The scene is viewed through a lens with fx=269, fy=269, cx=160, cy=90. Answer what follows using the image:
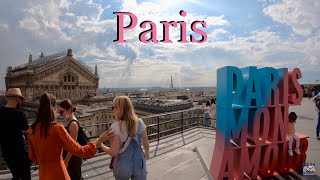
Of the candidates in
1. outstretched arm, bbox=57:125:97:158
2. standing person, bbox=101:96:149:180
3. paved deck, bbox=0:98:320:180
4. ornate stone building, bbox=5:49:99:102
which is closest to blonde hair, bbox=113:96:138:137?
standing person, bbox=101:96:149:180

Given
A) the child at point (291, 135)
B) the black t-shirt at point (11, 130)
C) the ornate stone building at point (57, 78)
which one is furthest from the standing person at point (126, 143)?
the ornate stone building at point (57, 78)

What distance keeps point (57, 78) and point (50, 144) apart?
5943cm

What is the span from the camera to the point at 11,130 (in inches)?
163

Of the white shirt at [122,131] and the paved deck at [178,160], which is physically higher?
the white shirt at [122,131]

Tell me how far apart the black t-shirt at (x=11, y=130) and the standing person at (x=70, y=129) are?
661 millimetres

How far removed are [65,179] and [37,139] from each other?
566 millimetres

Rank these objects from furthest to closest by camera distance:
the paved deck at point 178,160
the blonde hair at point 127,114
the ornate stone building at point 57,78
A: the ornate stone building at point 57,78
the paved deck at point 178,160
the blonde hair at point 127,114

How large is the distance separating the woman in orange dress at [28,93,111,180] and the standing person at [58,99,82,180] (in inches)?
30.2

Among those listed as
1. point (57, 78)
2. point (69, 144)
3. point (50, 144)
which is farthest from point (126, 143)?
point (57, 78)

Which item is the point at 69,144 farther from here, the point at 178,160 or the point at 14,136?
the point at 178,160

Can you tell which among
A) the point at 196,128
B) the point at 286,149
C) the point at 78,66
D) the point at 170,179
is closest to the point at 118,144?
the point at 170,179

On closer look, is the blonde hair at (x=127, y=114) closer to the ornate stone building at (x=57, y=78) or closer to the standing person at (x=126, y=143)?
the standing person at (x=126, y=143)

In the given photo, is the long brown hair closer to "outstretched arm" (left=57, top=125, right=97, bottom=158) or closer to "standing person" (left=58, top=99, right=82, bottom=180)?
"outstretched arm" (left=57, top=125, right=97, bottom=158)

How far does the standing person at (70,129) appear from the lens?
3902 millimetres
